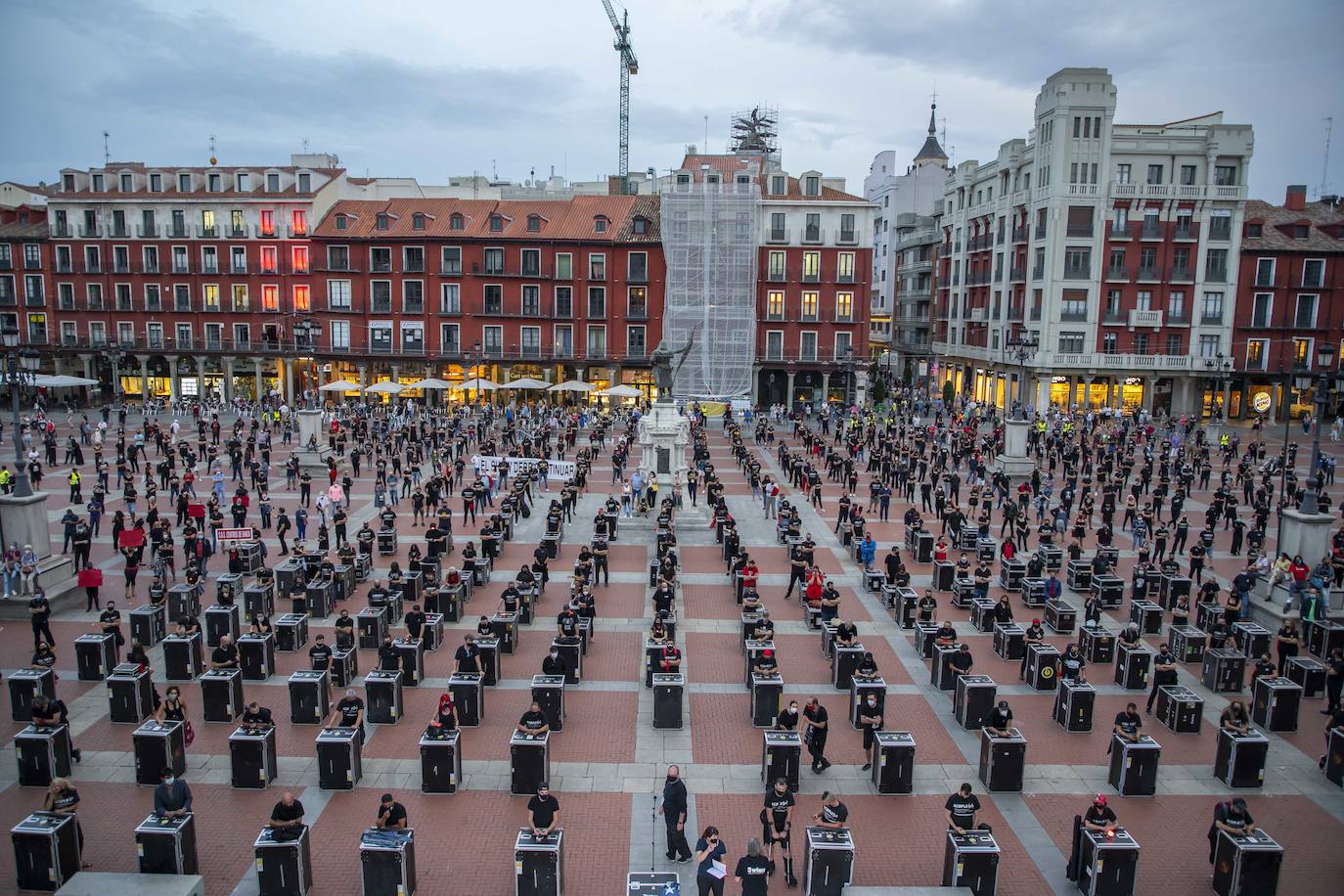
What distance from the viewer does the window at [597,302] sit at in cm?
6184

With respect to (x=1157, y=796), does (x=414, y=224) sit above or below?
above

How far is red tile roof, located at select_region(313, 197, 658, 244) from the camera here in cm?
6141

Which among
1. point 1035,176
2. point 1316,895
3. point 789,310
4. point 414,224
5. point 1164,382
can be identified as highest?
point 1035,176

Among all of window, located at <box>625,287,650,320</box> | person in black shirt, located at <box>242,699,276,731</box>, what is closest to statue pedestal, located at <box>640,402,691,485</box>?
person in black shirt, located at <box>242,699,276,731</box>

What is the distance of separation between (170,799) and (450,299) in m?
54.0

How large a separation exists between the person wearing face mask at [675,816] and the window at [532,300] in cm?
5288

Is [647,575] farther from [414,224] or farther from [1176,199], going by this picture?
[1176,199]

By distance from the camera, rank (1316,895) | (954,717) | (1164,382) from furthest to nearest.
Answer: (1164,382) < (954,717) < (1316,895)

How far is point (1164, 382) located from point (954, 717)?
2100 inches

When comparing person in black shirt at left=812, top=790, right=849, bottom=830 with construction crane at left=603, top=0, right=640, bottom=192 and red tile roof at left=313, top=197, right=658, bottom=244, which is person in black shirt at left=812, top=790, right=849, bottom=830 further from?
construction crane at left=603, top=0, right=640, bottom=192

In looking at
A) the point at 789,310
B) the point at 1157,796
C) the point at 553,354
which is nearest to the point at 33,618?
the point at 1157,796

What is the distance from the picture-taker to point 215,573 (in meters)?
23.0

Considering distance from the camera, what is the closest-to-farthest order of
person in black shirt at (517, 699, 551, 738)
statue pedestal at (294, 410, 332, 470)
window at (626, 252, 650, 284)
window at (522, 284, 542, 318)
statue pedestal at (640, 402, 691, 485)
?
person in black shirt at (517, 699, 551, 738)
statue pedestal at (640, 402, 691, 485)
statue pedestal at (294, 410, 332, 470)
window at (626, 252, 650, 284)
window at (522, 284, 542, 318)

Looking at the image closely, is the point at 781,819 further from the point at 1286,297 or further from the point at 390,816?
the point at 1286,297
